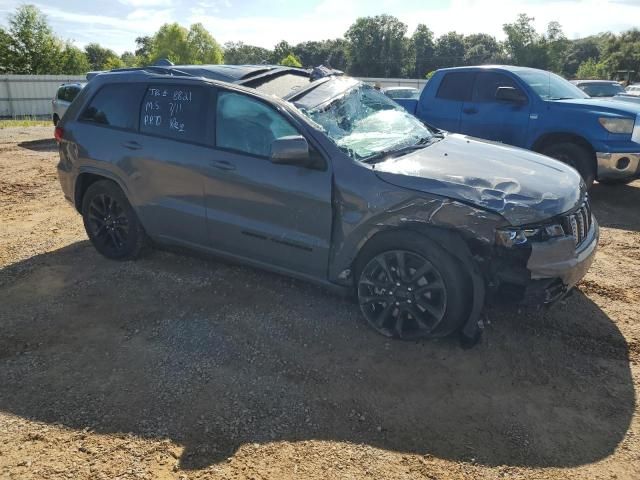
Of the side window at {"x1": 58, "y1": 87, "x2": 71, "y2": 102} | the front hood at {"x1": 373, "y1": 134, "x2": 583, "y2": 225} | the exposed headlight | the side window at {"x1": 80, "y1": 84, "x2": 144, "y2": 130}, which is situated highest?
the side window at {"x1": 58, "y1": 87, "x2": 71, "y2": 102}

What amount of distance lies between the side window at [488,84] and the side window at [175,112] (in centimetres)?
495

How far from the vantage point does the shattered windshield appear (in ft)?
11.8

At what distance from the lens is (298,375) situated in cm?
309

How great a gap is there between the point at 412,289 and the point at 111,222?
3028 mm

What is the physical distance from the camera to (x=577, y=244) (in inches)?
127

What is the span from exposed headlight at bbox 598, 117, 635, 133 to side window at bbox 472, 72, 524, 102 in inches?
53.9

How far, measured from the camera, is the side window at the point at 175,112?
403cm

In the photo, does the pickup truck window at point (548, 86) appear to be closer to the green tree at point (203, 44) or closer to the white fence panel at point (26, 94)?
the white fence panel at point (26, 94)

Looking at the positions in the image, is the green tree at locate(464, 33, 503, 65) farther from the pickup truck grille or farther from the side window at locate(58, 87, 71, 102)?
the pickup truck grille

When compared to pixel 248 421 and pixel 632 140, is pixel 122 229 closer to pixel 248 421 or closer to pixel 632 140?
pixel 248 421

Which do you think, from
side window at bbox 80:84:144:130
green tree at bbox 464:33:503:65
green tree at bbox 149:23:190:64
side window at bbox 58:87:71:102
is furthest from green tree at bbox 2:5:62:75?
green tree at bbox 464:33:503:65

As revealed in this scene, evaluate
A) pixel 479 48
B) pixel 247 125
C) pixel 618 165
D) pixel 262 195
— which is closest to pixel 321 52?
pixel 479 48

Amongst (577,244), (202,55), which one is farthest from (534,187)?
(202,55)

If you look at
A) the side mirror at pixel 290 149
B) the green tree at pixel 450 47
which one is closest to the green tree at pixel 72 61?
the side mirror at pixel 290 149
